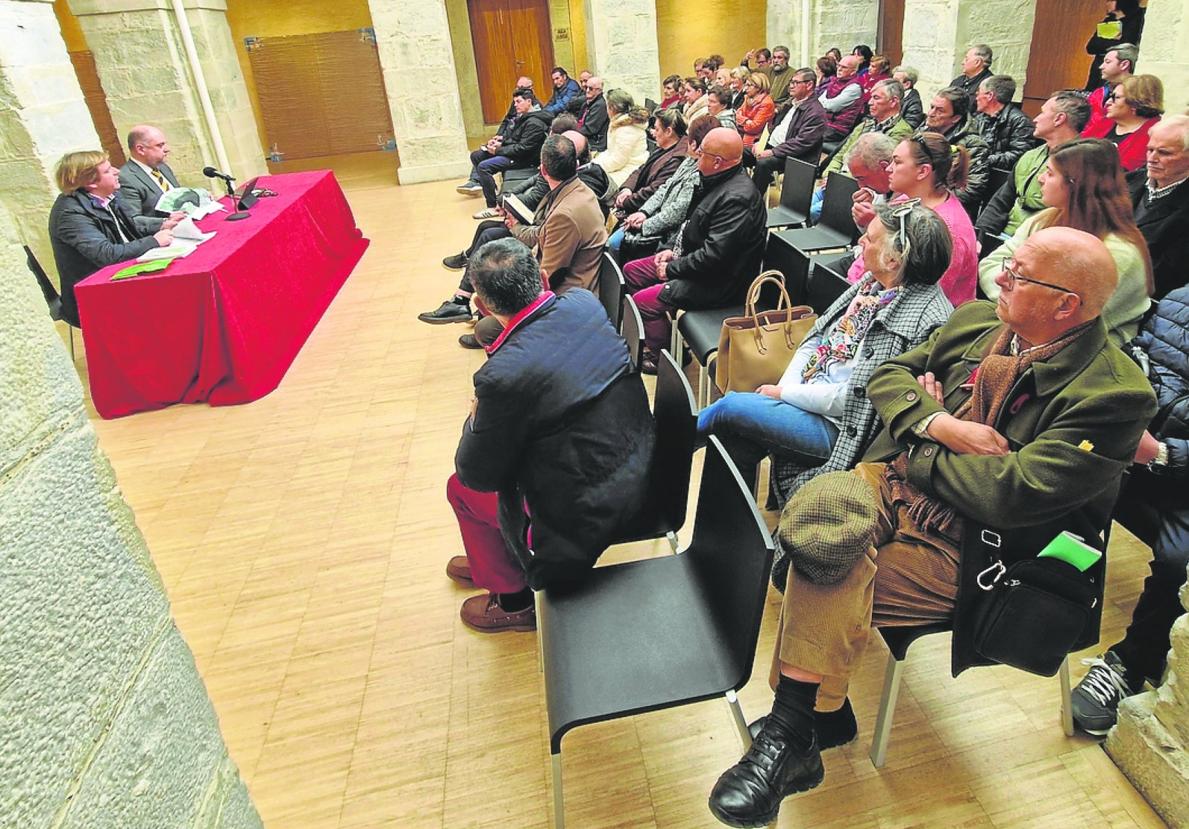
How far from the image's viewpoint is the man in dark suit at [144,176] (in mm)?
4793

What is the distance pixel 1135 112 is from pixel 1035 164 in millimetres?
Result: 788

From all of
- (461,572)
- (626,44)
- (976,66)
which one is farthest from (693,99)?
(461,572)

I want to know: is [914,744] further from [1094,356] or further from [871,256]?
[871,256]

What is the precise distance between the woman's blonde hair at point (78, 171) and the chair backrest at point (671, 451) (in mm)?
3765

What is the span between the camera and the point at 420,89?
379 inches

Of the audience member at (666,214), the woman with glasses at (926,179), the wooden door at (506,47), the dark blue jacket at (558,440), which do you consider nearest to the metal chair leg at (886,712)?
the dark blue jacket at (558,440)

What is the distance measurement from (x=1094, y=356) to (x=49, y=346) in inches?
72.1

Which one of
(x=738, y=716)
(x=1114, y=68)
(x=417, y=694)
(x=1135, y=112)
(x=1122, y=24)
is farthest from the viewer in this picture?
(x=1122, y=24)

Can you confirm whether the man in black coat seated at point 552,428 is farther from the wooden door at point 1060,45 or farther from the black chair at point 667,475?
the wooden door at point 1060,45

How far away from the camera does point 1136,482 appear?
6.53 feet

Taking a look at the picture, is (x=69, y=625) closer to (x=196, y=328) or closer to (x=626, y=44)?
(x=196, y=328)

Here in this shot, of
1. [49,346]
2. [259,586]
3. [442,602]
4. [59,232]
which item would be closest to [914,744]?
[442,602]

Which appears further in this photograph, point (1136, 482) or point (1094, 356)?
point (1136, 482)

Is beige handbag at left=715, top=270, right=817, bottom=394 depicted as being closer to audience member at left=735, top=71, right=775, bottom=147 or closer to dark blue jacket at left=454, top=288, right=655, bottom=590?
dark blue jacket at left=454, top=288, right=655, bottom=590
